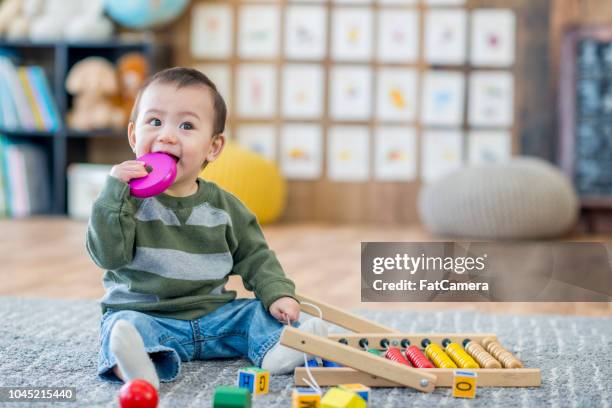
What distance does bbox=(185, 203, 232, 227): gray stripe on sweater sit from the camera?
108 cm

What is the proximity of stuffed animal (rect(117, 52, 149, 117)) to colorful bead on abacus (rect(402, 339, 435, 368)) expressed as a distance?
8.18 feet

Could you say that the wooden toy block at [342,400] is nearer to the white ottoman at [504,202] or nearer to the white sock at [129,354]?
the white sock at [129,354]

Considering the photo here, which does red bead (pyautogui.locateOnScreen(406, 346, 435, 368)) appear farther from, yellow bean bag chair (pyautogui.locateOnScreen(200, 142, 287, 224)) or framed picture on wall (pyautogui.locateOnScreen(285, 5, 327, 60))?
framed picture on wall (pyautogui.locateOnScreen(285, 5, 327, 60))

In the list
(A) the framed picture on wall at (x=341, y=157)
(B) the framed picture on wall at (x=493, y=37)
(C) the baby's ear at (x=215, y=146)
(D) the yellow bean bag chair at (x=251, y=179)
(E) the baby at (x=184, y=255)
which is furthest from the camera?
(A) the framed picture on wall at (x=341, y=157)

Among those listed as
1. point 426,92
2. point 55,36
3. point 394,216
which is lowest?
point 394,216

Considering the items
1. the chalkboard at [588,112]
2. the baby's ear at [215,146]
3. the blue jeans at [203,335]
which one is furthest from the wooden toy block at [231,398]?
the chalkboard at [588,112]

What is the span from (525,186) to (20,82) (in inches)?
82.4

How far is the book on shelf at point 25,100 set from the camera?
3.35m

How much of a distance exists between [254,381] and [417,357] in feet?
0.78

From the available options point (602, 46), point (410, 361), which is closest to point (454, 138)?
point (602, 46)

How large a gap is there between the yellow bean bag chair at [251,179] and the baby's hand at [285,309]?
192cm

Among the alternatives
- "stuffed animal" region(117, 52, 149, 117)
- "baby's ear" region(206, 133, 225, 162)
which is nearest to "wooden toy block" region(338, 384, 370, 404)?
"baby's ear" region(206, 133, 225, 162)

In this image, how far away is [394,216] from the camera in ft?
11.9

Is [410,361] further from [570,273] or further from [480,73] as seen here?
[480,73]
